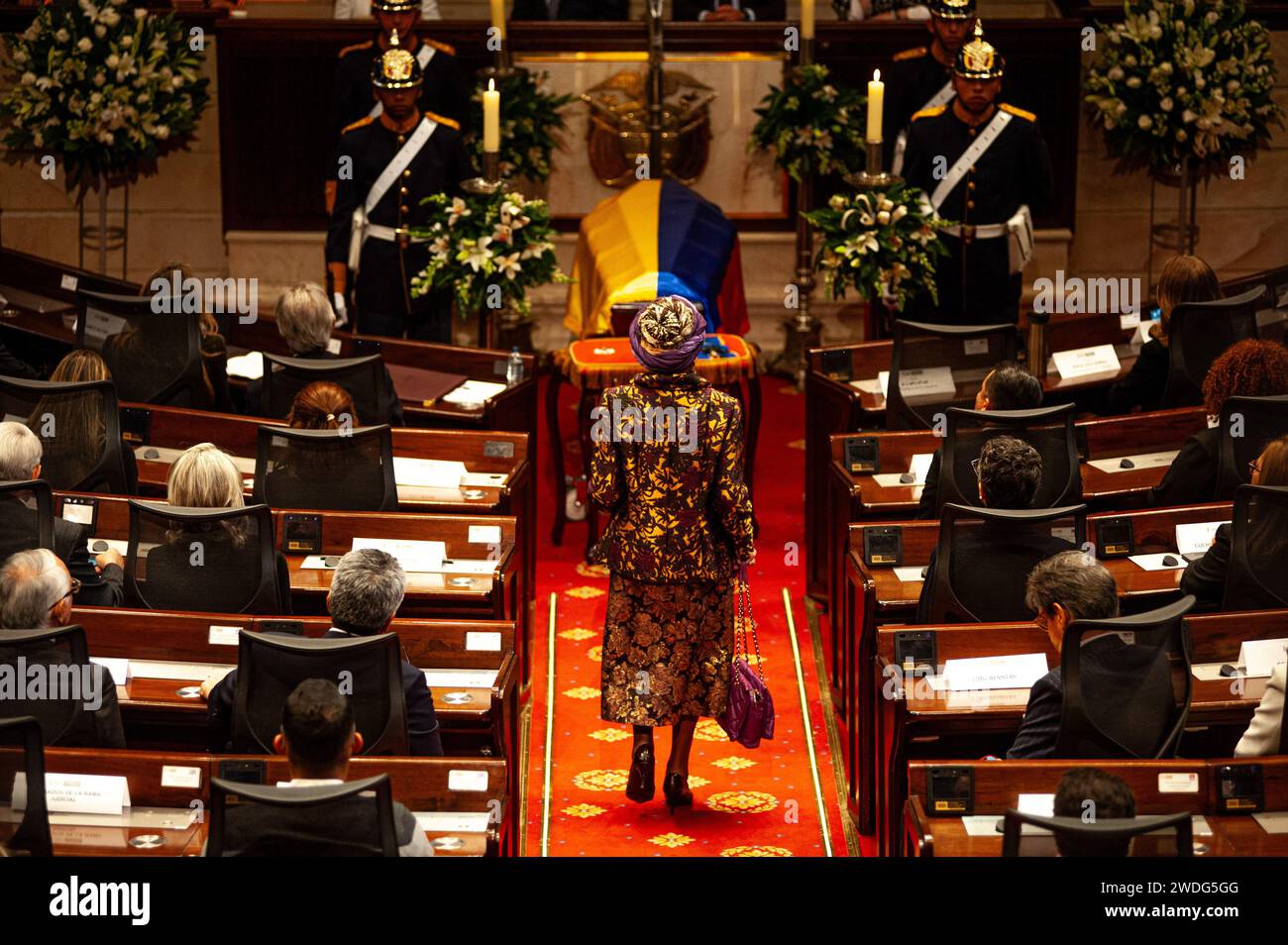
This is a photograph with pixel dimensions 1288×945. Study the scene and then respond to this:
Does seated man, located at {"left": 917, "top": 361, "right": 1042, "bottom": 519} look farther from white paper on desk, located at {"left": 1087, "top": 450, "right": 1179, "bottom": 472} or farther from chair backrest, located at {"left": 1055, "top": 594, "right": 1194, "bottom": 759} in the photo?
chair backrest, located at {"left": 1055, "top": 594, "right": 1194, "bottom": 759}

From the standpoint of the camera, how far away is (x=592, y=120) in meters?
10.5

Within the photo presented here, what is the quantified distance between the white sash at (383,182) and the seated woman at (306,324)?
1.50 metres

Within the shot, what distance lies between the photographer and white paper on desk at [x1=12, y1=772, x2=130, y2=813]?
14.2 feet

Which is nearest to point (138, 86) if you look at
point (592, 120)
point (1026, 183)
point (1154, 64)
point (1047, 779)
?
point (592, 120)

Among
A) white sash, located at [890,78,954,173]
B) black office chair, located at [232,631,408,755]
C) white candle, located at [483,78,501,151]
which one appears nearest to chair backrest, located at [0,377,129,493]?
black office chair, located at [232,631,408,755]

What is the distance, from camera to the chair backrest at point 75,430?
Result: 20.1 feet

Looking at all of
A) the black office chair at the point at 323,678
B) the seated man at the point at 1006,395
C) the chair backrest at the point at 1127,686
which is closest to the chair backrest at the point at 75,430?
the black office chair at the point at 323,678

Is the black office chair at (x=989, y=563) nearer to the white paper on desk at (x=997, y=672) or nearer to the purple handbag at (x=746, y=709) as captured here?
the white paper on desk at (x=997, y=672)

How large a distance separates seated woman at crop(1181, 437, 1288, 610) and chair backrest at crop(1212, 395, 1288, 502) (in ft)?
1.23

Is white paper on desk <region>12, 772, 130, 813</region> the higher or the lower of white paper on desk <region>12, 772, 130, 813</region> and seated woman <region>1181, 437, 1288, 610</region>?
the lower

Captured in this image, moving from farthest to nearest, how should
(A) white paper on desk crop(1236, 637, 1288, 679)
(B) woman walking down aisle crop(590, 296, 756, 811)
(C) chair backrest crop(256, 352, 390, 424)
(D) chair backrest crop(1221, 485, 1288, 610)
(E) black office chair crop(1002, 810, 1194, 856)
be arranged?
(C) chair backrest crop(256, 352, 390, 424)
(B) woman walking down aisle crop(590, 296, 756, 811)
(D) chair backrest crop(1221, 485, 1288, 610)
(A) white paper on desk crop(1236, 637, 1288, 679)
(E) black office chair crop(1002, 810, 1194, 856)

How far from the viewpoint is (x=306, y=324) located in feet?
22.6
